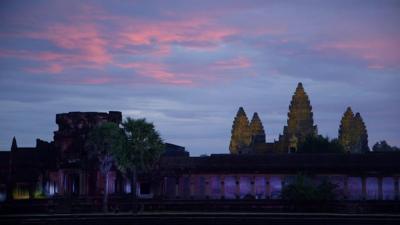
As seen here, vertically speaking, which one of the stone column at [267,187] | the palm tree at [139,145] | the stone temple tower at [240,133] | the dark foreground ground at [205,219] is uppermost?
the stone temple tower at [240,133]

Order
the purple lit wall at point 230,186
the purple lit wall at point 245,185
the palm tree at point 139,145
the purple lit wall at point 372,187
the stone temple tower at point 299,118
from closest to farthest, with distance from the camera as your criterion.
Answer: the palm tree at point 139,145 → the purple lit wall at point 372,187 → the purple lit wall at point 245,185 → the purple lit wall at point 230,186 → the stone temple tower at point 299,118

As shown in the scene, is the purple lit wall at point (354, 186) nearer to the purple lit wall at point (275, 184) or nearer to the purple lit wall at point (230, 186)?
the purple lit wall at point (275, 184)

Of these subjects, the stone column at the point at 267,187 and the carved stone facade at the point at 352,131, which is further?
the carved stone facade at the point at 352,131

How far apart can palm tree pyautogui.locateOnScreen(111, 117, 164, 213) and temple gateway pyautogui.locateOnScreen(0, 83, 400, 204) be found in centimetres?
834

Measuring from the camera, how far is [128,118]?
55.7m

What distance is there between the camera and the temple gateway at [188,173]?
63.7 m

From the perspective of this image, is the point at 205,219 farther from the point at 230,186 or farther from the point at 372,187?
the point at 372,187

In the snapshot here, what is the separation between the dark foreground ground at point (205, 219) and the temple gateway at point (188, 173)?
15.5 metres

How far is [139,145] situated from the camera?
55.2 m

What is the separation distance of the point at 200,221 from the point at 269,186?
20.8m

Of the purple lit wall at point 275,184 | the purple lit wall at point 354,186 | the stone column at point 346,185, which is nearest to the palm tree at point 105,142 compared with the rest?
the purple lit wall at point 275,184

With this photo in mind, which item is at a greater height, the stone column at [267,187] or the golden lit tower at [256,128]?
the golden lit tower at [256,128]

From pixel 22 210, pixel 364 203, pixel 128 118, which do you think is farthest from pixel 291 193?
pixel 22 210

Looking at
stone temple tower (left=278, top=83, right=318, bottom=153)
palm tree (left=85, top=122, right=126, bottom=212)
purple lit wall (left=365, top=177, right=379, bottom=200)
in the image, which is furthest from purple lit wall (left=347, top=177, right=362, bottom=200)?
stone temple tower (left=278, top=83, right=318, bottom=153)
